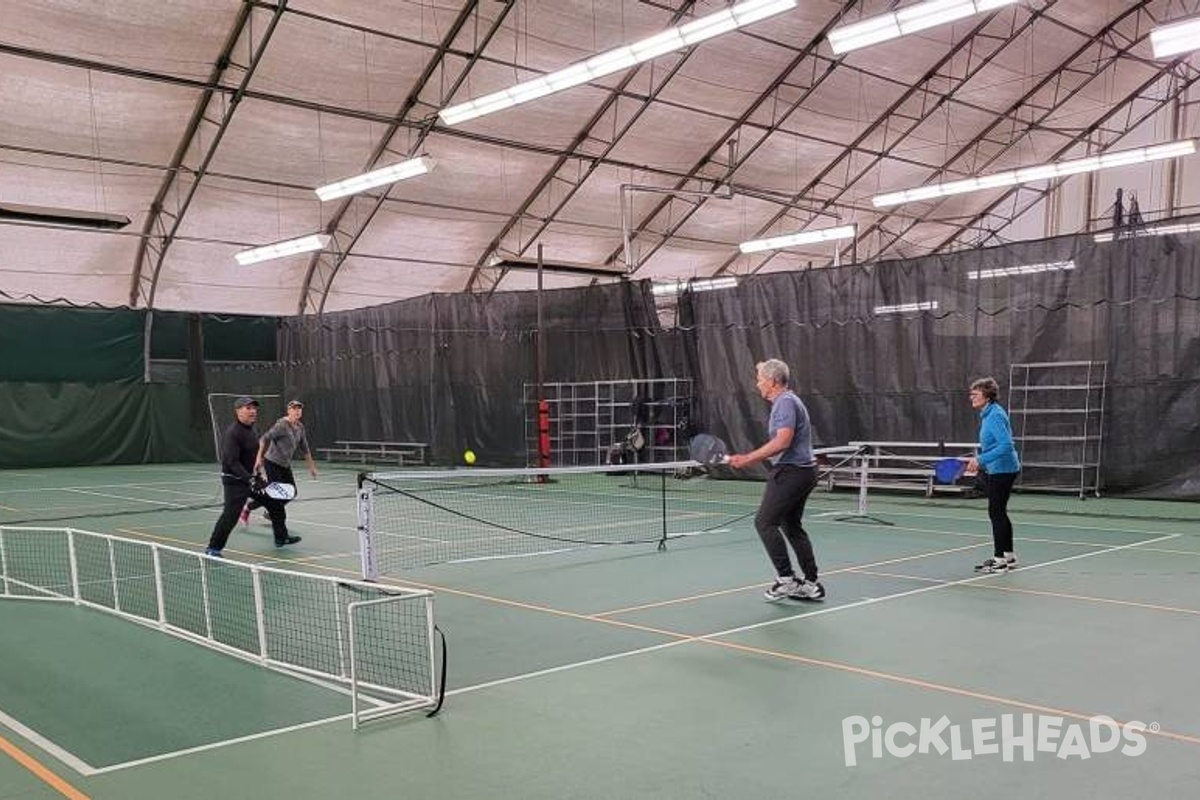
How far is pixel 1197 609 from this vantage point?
7.04 metres

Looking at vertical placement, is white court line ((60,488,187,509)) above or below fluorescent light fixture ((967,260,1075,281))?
below

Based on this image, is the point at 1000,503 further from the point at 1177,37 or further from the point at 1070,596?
the point at 1177,37

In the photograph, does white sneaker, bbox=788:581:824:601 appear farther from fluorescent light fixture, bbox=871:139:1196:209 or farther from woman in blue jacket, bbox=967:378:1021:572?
fluorescent light fixture, bbox=871:139:1196:209

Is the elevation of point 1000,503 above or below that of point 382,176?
below

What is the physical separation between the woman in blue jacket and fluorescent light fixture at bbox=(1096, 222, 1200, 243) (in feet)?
22.9

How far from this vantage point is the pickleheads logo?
422 centimetres

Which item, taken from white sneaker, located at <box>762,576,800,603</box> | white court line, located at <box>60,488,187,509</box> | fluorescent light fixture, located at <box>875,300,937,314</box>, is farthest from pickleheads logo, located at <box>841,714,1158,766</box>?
white court line, located at <box>60,488,187,509</box>

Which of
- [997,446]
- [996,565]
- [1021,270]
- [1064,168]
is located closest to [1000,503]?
[997,446]

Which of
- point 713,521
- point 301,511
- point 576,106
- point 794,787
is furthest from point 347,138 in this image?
point 794,787

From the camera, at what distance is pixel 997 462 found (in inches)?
326

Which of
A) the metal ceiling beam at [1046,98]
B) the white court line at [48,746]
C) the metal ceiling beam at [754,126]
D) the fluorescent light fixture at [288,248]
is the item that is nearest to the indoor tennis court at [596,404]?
the white court line at [48,746]

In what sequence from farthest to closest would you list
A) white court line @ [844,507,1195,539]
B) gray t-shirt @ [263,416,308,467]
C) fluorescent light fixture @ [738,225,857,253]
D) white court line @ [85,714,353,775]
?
1. fluorescent light fixture @ [738,225,857,253]
2. gray t-shirt @ [263,416,308,467]
3. white court line @ [844,507,1195,539]
4. white court line @ [85,714,353,775]

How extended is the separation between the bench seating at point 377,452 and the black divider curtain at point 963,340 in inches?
304

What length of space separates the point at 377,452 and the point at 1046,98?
21073 millimetres
